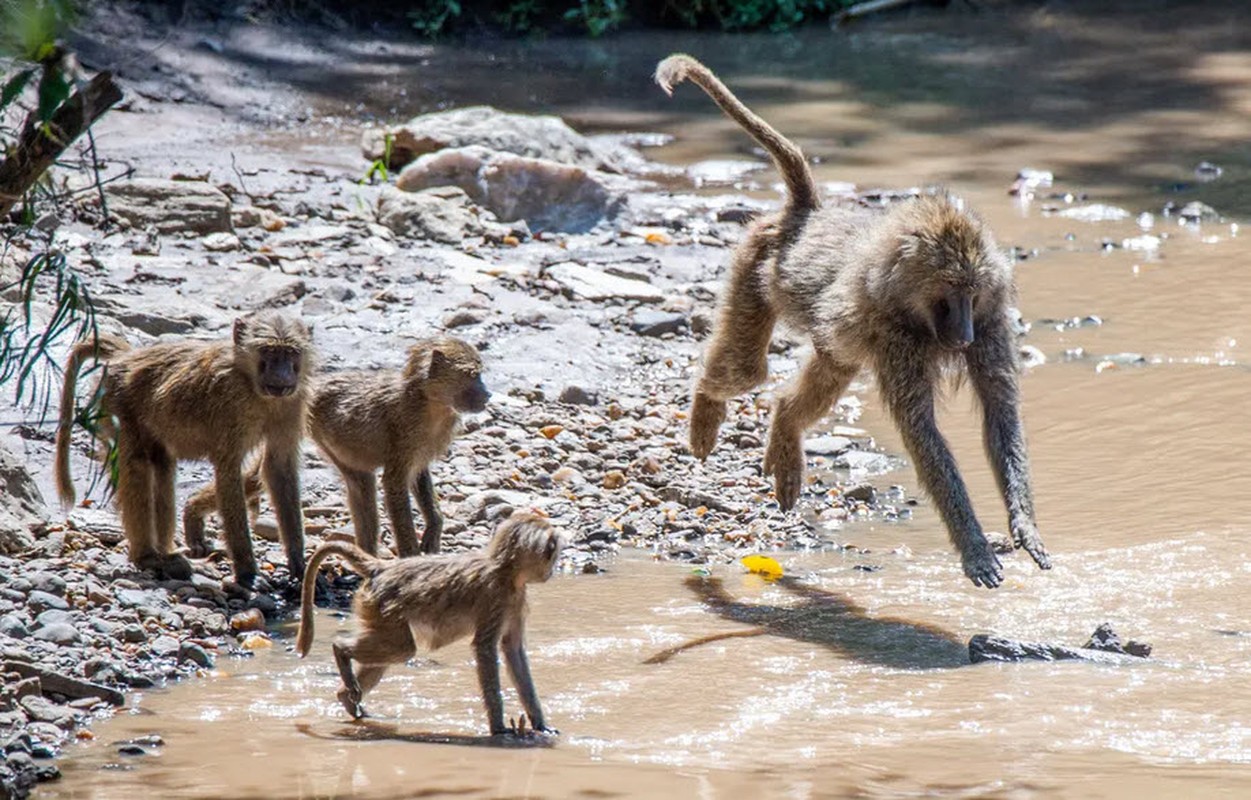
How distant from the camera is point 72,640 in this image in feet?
18.7

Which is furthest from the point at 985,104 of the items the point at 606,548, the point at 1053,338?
the point at 606,548

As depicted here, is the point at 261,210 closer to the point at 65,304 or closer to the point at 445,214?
the point at 445,214

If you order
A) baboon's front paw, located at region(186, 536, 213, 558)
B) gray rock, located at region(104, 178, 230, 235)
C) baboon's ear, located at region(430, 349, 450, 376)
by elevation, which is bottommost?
baboon's front paw, located at region(186, 536, 213, 558)

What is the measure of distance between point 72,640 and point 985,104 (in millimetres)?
12885

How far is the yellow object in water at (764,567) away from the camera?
7172 millimetres

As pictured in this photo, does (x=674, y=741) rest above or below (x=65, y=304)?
below

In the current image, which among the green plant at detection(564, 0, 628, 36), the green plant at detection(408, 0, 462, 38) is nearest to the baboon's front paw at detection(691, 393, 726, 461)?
the green plant at detection(408, 0, 462, 38)

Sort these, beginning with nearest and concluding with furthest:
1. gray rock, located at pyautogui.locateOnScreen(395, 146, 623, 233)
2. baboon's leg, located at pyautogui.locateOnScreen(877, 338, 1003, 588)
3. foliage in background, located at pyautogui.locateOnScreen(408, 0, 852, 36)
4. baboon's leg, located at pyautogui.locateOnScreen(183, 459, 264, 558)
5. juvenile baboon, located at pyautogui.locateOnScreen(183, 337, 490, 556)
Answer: juvenile baboon, located at pyautogui.locateOnScreen(183, 337, 490, 556), baboon's leg, located at pyautogui.locateOnScreen(877, 338, 1003, 588), baboon's leg, located at pyautogui.locateOnScreen(183, 459, 264, 558), gray rock, located at pyautogui.locateOnScreen(395, 146, 623, 233), foliage in background, located at pyautogui.locateOnScreen(408, 0, 852, 36)

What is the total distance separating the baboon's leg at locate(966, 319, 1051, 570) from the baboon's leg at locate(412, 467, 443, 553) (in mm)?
2151

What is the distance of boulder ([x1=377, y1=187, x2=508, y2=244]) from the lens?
11.0 meters

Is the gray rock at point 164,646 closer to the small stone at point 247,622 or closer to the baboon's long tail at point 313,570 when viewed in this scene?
the small stone at point 247,622

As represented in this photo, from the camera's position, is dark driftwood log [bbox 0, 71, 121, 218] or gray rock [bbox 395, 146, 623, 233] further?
gray rock [bbox 395, 146, 623, 233]

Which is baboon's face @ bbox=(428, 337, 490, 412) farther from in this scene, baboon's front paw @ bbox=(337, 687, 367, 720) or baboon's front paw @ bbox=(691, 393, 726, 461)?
baboon's front paw @ bbox=(691, 393, 726, 461)

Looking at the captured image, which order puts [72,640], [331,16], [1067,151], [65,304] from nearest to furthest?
[65,304] → [72,640] → [1067,151] → [331,16]
